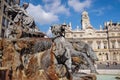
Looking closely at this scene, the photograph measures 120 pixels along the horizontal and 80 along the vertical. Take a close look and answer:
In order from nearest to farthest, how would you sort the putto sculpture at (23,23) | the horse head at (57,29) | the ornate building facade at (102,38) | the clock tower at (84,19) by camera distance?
the horse head at (57,29), the putto sculpture at (23,23), the ornate building facade at (102,38), the clock tower at (84,19)

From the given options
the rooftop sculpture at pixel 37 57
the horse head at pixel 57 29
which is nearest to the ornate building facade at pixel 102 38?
the rooftop sculpture at pixel 37 57

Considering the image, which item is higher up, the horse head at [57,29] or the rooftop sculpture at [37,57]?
the horse head at [57,29]

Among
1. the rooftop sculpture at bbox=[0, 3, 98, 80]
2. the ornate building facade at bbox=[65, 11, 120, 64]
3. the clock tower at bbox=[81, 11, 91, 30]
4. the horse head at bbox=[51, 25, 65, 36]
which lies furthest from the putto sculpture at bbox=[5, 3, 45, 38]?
the clock tower at bbox=[81, 11, 91, 30]

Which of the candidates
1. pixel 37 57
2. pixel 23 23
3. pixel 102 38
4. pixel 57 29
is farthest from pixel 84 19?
pixel 57 29

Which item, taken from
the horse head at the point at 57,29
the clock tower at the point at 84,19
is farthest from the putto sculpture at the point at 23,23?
the clock tower at the point at 84,19

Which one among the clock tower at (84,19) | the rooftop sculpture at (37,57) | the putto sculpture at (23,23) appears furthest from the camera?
the clock tower at (84,19)

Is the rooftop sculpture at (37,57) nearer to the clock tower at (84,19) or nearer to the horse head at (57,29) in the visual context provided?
the horse head at (57,29)

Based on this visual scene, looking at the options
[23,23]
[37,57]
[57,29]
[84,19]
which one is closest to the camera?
[57,29]

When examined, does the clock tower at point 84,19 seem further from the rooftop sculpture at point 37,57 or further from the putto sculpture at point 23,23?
the rooftop sculpture at point 37,57

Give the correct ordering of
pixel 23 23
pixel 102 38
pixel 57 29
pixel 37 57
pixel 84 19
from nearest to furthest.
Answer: pixel 57 29 < pixel 37 57 < pixel 23 23 < pixel 102 38 < pixel 84 19

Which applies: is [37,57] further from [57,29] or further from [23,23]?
[23,23]

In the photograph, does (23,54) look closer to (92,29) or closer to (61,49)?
(61,49)

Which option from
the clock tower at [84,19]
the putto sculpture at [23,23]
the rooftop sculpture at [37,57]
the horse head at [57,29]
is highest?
the clock tower at [84,19]

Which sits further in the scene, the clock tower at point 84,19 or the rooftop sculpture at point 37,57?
the clock tower at point 84,19
